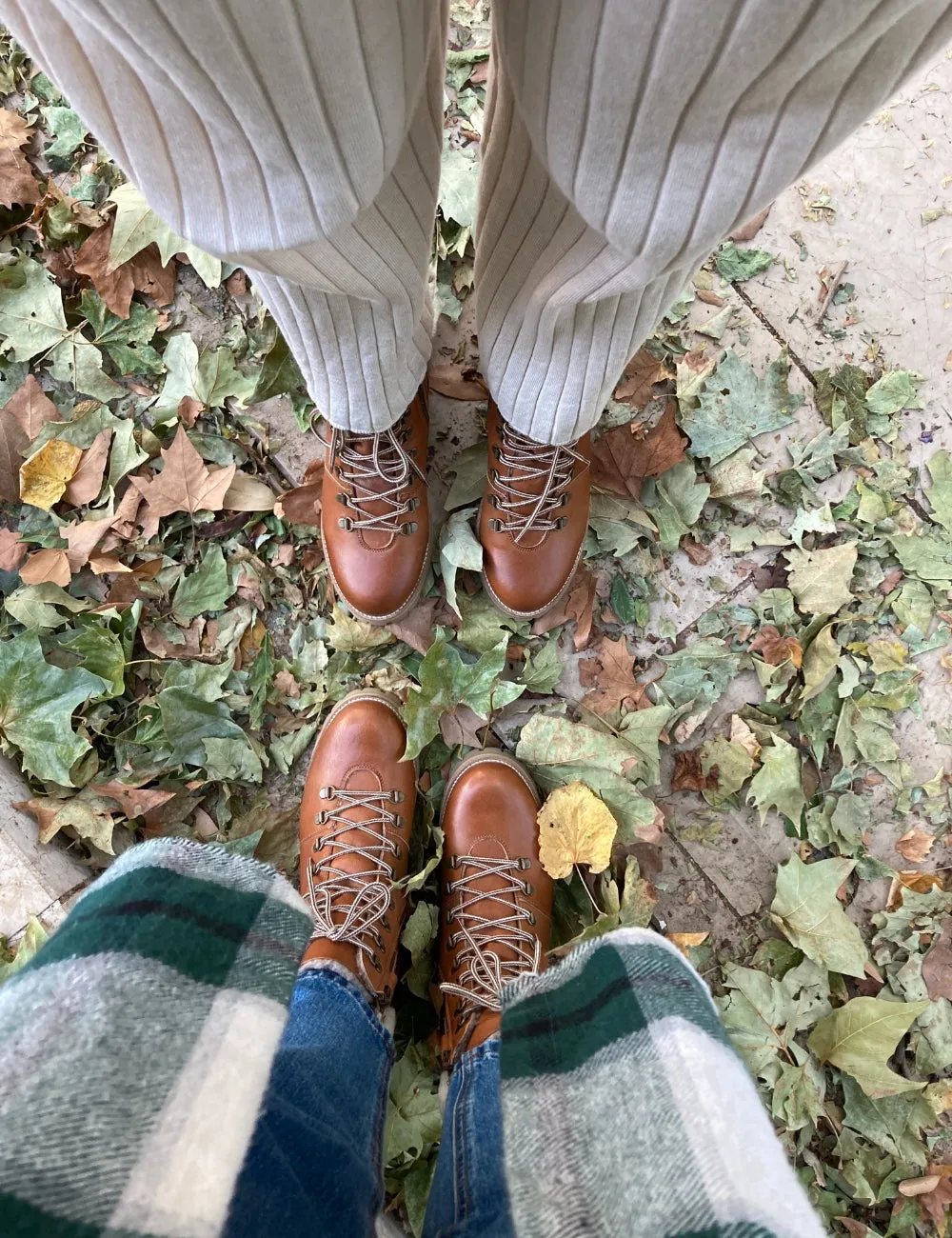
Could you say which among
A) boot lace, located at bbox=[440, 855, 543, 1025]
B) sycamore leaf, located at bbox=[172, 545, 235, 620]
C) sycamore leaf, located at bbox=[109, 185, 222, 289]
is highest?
sycamore leaf, located at bbox=[109, 185, 222, 289]

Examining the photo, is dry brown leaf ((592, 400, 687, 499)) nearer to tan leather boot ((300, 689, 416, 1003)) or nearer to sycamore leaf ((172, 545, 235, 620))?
tan leather boot ((300, 689, 416, 1003))

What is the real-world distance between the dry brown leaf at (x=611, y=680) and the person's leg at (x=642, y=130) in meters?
0.49

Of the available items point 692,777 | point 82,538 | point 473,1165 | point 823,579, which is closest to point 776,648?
point 823,579

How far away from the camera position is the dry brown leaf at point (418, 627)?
1.20 meters

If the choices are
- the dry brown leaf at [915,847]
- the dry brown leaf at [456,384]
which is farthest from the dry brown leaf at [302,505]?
the dry brown leaf at [915,847]

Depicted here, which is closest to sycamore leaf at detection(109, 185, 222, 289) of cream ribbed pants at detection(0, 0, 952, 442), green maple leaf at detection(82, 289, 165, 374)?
green maple leaf at detection(82, 289, 165, 374)

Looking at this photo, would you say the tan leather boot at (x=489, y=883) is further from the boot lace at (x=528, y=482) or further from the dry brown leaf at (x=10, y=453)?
the dry brown leaf at (x=10, y=453)

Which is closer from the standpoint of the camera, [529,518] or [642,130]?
[642,130]

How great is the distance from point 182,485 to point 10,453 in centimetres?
28

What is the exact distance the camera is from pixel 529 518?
1107 mm

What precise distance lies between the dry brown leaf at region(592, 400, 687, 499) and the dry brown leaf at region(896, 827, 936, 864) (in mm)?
691

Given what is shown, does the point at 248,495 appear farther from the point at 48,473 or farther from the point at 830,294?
the point at 830,294

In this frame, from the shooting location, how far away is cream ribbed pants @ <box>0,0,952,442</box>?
38cm

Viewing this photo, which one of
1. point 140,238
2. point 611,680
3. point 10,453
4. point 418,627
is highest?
point 140,238
